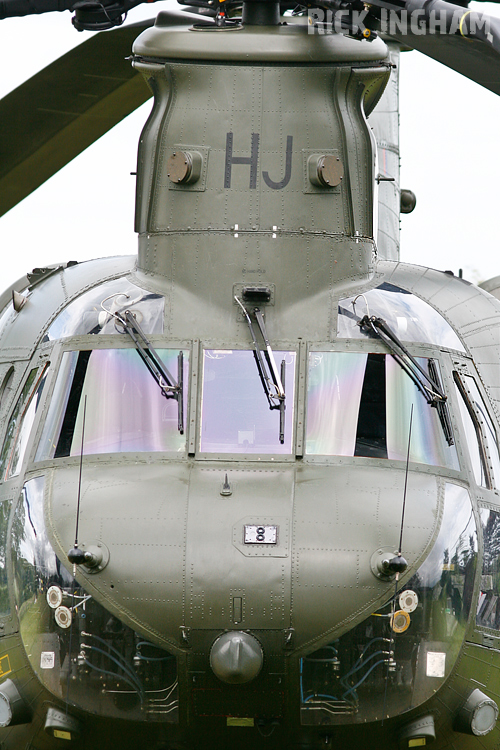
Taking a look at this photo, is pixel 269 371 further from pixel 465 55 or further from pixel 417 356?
pixel 465 55

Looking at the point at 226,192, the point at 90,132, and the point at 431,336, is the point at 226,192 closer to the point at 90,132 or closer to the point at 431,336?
the point at 431,336

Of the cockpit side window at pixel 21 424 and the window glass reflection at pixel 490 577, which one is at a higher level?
the cockpit side window at pixel 21 424

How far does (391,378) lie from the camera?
6578 mm

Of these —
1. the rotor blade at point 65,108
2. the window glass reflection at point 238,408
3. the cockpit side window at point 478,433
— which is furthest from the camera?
the rotor blade at point 65,108

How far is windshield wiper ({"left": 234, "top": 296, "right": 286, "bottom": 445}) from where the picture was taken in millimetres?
6418

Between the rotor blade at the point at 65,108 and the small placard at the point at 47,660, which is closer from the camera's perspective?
the small placard at the point at 47,660

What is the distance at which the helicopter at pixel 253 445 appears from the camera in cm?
576

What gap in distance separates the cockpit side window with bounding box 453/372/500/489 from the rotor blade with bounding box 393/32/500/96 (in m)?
1.80

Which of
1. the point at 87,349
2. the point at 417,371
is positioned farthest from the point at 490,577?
the point at 87,349

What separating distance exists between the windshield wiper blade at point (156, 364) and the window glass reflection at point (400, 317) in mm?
964

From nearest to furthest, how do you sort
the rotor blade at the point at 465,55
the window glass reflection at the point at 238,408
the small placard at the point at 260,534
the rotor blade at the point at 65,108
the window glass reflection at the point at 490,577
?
the rotor blade at the point at 465,55
the small placard at the point at 260,534
the window glass reflection at the point at 490,577
the window glass reflection at the point at 238,408
the rotor blade at the point at 65,108

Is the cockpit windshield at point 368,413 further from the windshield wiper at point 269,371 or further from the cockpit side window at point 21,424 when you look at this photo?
the cockpit side window at point 21,424

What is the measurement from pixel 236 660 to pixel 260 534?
639mm

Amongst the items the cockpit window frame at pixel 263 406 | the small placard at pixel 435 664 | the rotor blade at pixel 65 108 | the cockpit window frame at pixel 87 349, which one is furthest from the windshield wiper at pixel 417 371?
the rotor blade at pixel 65 108
